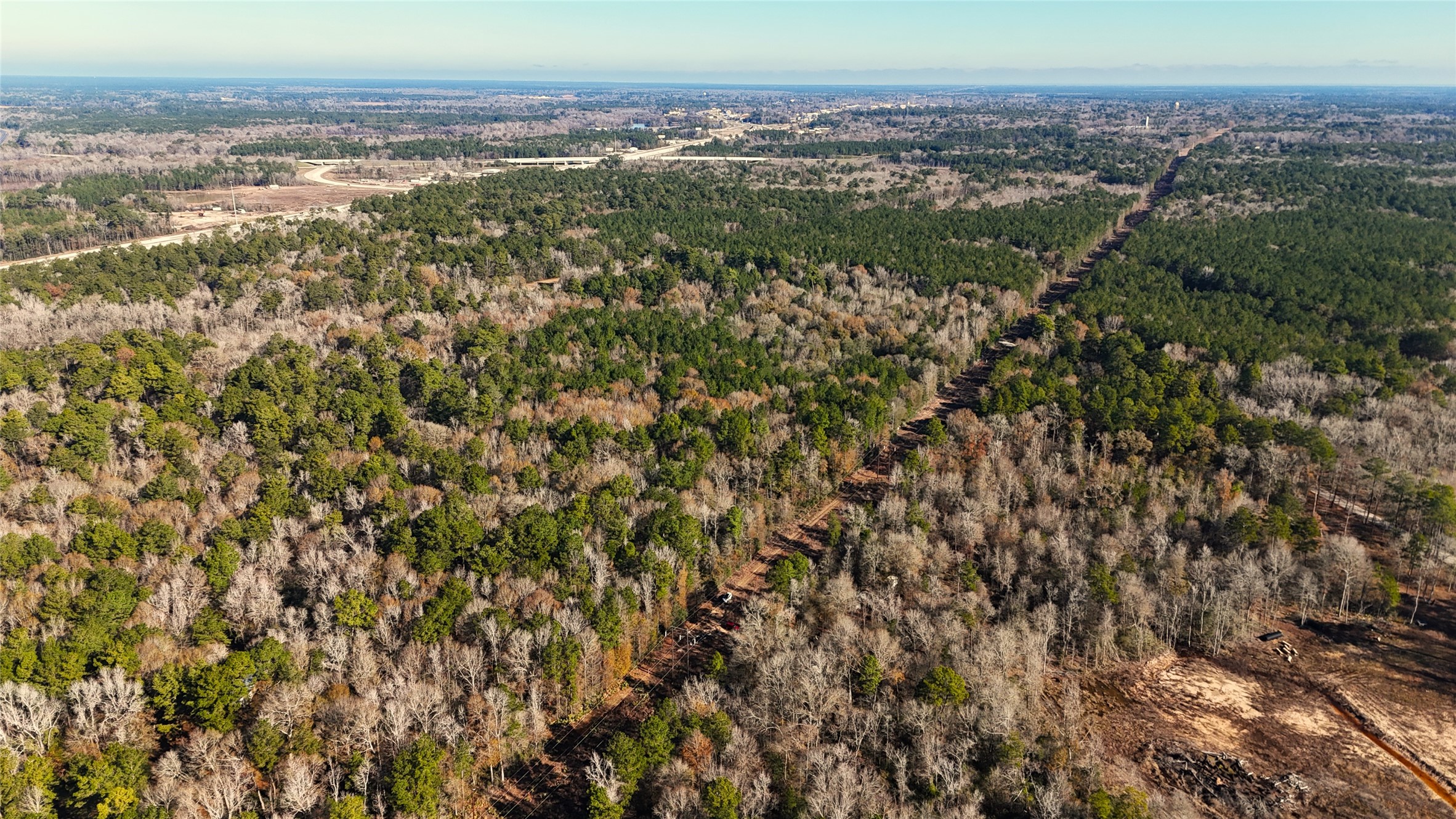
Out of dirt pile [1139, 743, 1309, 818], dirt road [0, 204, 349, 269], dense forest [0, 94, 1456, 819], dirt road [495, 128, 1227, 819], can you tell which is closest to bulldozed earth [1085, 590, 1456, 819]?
dirt pile [1139, 743, 1309, 818]

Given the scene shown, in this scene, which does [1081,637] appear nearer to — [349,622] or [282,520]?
[349,622]

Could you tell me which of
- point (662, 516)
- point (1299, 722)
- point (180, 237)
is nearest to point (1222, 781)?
point (1299, 722)

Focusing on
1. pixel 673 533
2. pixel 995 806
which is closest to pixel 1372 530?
pixel 995 806

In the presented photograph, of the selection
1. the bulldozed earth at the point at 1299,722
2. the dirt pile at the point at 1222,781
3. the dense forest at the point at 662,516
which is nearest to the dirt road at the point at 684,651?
the dense forest at the point at 662,516

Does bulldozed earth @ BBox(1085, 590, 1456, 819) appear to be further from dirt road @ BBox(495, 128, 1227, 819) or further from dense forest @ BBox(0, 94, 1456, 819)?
dirt road @ BBox(495, 128, 1227, 819)

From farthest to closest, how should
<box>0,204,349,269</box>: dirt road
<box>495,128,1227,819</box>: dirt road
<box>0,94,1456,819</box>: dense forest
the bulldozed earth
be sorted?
<box>0,204,349,269</box>: dirt road, <box>495,128,1227,819</box>: dirt road, the bulldozed earth, <box>0,94,1456,819</box>: dense forest

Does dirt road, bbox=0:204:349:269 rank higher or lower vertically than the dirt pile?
higher
